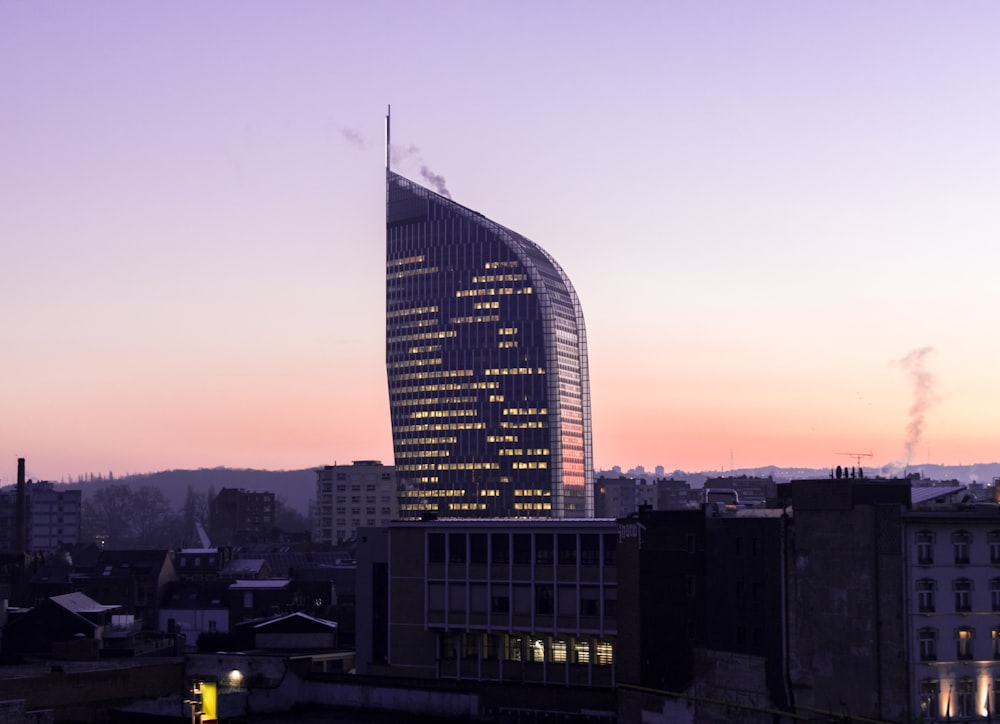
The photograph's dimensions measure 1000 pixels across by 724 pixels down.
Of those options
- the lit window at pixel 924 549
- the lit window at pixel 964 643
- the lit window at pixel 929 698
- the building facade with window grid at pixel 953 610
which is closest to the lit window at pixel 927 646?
the building facade with window grid at pixel 953 610

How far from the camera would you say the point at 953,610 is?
79375 mm

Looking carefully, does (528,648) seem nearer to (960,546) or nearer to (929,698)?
(929,698)

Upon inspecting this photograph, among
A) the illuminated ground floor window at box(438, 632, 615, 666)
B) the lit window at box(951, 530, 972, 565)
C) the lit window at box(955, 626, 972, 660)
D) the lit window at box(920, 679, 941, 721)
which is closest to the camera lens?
the lit window at box(920, 679, 941, 721)

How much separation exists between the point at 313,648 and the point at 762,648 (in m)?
54.5

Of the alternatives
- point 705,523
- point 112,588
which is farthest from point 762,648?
point 112,588

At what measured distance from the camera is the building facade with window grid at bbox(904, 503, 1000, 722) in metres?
78.2

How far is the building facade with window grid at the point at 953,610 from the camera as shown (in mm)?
78250

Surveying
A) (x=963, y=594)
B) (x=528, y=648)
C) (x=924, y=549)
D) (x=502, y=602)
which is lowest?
(x=528, y=648)

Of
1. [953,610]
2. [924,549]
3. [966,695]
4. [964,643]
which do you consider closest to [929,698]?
[966,695]

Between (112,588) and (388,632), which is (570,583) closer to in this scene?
(388,632)

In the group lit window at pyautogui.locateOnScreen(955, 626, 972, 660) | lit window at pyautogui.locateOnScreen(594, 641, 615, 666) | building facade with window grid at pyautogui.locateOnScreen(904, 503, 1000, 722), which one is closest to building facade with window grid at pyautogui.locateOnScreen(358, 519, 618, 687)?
lit window at pyautogui.locateOnScreen(594, 641, 615, 666)

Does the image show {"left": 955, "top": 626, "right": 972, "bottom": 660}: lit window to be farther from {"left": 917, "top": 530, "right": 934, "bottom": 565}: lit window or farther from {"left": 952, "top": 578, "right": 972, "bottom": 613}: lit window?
{"left": 917, "top": 530, "right": 934, "bottom": 565}: lit window

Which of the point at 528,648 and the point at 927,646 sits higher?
the point at 927,646

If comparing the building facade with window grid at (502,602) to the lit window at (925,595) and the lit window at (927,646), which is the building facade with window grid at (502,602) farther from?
the lit window at (927,646)
